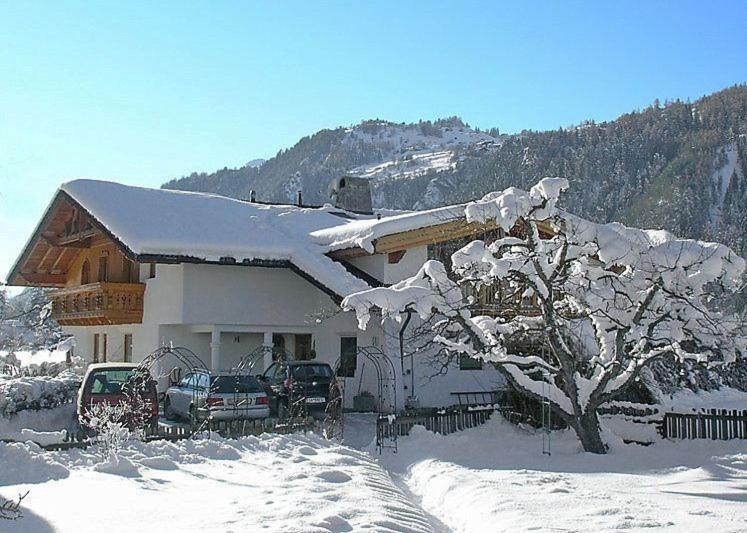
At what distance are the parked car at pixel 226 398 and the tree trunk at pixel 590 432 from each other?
24.6 ft

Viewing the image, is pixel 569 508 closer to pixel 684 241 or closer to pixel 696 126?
pixel 684 241

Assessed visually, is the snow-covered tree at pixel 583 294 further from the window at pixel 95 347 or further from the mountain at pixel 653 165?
the mountain at pixel 653 165

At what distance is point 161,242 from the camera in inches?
931

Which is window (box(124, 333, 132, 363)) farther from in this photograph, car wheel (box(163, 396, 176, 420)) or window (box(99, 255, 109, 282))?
car wheel (box(163, 396, 176, 420))

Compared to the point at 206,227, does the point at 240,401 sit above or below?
below

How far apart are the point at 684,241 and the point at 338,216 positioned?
18.5m

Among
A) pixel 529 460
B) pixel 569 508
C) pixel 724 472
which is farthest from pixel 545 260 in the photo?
pixel 569 508

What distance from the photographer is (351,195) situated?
3503 cm

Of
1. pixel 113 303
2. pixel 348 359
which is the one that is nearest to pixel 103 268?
pixel 113 303

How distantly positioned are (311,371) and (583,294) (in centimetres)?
814

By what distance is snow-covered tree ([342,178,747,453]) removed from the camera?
1387cm

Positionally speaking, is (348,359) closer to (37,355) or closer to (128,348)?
(128,348)

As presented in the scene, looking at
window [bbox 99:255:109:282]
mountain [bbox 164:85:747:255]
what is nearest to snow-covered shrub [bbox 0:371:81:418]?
window [bbox 99:255:109:282]

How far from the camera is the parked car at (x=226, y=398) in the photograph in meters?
18.9
